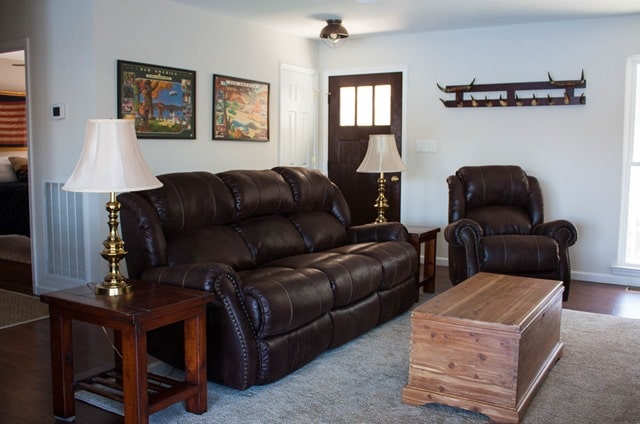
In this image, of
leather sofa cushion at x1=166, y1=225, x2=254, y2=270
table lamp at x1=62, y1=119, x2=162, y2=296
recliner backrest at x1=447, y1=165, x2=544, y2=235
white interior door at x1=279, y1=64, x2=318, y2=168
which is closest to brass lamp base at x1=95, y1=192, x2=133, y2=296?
table lamp at x1=62, y1=119, x2=162, y2=296

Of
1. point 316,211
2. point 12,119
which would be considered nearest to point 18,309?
point 316,211

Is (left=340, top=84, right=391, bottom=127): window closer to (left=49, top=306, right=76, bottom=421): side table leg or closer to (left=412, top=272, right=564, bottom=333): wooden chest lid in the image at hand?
(left=412, top=272, right=564, bottom=333): wooden chest lid

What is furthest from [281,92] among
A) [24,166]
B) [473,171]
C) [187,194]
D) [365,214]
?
[24,166]

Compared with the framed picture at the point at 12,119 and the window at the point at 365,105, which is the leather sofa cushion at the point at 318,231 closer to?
the window at the point at 365,105

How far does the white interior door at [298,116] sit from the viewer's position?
6383mm

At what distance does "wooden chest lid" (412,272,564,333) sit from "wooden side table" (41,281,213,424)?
3.27ft

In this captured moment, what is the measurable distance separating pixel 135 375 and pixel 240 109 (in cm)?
374

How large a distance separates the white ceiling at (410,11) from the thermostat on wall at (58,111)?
4.16 feet

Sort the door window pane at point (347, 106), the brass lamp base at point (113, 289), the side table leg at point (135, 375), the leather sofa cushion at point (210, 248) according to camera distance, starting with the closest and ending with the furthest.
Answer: the side table leg at point (135, 375) < the brass lamp base at point (113, 289) < the leather sofa cushion at point (210, 248) < the door window pane at point (347, 106)

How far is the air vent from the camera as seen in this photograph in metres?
4.63

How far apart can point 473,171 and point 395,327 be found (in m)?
1.90

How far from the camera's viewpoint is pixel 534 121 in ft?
19.1

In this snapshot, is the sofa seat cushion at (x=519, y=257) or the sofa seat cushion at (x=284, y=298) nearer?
the sofa seat cushion at (x=284, y=298)

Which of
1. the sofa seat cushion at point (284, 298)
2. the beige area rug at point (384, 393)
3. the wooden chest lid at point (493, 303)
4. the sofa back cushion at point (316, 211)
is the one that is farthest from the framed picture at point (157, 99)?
the wooden chest lid at point (493, 303)
